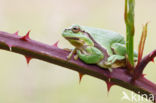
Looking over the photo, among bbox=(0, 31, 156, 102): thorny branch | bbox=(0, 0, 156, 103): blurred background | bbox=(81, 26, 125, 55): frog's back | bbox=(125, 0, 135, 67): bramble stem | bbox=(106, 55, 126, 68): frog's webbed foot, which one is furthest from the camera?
bbox=(0, 0, 156, 103): blurred background

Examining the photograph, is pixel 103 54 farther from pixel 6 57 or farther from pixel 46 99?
pixel 6 57

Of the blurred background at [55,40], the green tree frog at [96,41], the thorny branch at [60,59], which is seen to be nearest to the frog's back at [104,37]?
the green tree frog at [96,41]

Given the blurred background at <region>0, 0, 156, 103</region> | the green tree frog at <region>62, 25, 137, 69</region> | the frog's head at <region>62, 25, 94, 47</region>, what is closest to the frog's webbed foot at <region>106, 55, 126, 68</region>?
the green tree frog at <region>62, 25, 137, 69</region>

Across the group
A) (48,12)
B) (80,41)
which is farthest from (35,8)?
(80,41)

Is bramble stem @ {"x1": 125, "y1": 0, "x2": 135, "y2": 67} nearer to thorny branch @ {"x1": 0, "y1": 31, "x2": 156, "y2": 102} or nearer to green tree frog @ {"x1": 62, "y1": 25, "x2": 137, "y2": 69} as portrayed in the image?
thorny branch @ {"x1": 0, "y1": 31, "x2": 156, "y2": 102}

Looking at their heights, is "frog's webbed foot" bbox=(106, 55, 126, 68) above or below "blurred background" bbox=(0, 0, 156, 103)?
above

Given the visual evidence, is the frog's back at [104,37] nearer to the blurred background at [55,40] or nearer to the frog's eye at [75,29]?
the frog's eye at [75,29]
